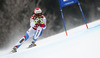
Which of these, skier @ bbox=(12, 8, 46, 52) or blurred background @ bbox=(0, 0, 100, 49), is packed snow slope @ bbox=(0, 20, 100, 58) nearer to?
skier @ bbox=(12, 8, 46, 52)

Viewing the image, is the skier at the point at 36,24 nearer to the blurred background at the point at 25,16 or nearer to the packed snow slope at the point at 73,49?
the packed snow slope at the point at 73,49

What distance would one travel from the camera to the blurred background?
909cm

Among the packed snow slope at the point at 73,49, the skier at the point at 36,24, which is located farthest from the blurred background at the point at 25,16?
the packed snow slope at the point at 73,49

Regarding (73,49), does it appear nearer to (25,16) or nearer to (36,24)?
(36,24)

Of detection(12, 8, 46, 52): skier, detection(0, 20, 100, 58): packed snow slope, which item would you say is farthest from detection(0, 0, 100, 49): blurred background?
detection(0, 20, 100, 58): packed snow slope

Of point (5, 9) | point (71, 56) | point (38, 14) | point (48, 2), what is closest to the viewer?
point (71, 56)

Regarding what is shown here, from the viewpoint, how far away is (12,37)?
30.1ft

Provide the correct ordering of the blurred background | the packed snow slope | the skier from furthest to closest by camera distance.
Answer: the blurred background → the skier → the packed snow slope

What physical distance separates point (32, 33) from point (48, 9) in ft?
18.8

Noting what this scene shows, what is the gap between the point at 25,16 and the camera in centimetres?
958

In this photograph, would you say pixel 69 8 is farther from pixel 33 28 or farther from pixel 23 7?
pixel 33 28

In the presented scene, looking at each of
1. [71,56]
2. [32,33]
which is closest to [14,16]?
[32,33]

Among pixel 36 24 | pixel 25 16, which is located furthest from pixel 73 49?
pixel 25 16

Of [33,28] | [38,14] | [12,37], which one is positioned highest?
[38,14]
